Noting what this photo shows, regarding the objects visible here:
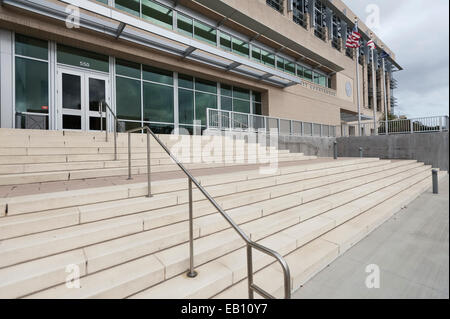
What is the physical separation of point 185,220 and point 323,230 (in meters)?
2.54

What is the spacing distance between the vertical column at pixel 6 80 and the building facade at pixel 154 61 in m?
0.03

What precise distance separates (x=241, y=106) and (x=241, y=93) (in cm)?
98

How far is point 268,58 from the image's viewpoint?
57.0 feet

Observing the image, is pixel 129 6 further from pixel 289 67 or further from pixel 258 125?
pixel 289 67

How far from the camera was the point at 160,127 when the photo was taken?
11984 millimetres

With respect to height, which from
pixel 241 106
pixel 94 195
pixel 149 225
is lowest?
pixel 149 225

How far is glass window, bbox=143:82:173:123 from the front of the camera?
11.6m

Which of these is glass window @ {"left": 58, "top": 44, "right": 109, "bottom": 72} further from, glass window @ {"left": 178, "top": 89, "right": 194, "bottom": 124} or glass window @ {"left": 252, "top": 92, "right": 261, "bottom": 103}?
glass window @ {"left": 252, "top": 92, "right": 261, "bottom": 103}

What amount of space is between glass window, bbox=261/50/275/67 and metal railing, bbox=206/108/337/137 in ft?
19.1

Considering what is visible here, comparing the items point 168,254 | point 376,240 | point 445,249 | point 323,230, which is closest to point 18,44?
point 168,254

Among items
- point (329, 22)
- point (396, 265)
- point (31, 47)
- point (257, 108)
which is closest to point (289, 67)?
point (257, 108)

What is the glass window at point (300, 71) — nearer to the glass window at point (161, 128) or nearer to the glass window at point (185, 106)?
the glass window at point (185, 106)

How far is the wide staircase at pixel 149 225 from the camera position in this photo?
7.28 feet

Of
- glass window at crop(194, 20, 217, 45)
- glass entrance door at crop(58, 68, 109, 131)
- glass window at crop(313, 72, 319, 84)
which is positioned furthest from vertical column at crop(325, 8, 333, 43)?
glass entrance door at crop(58, 68, 109, 131)
